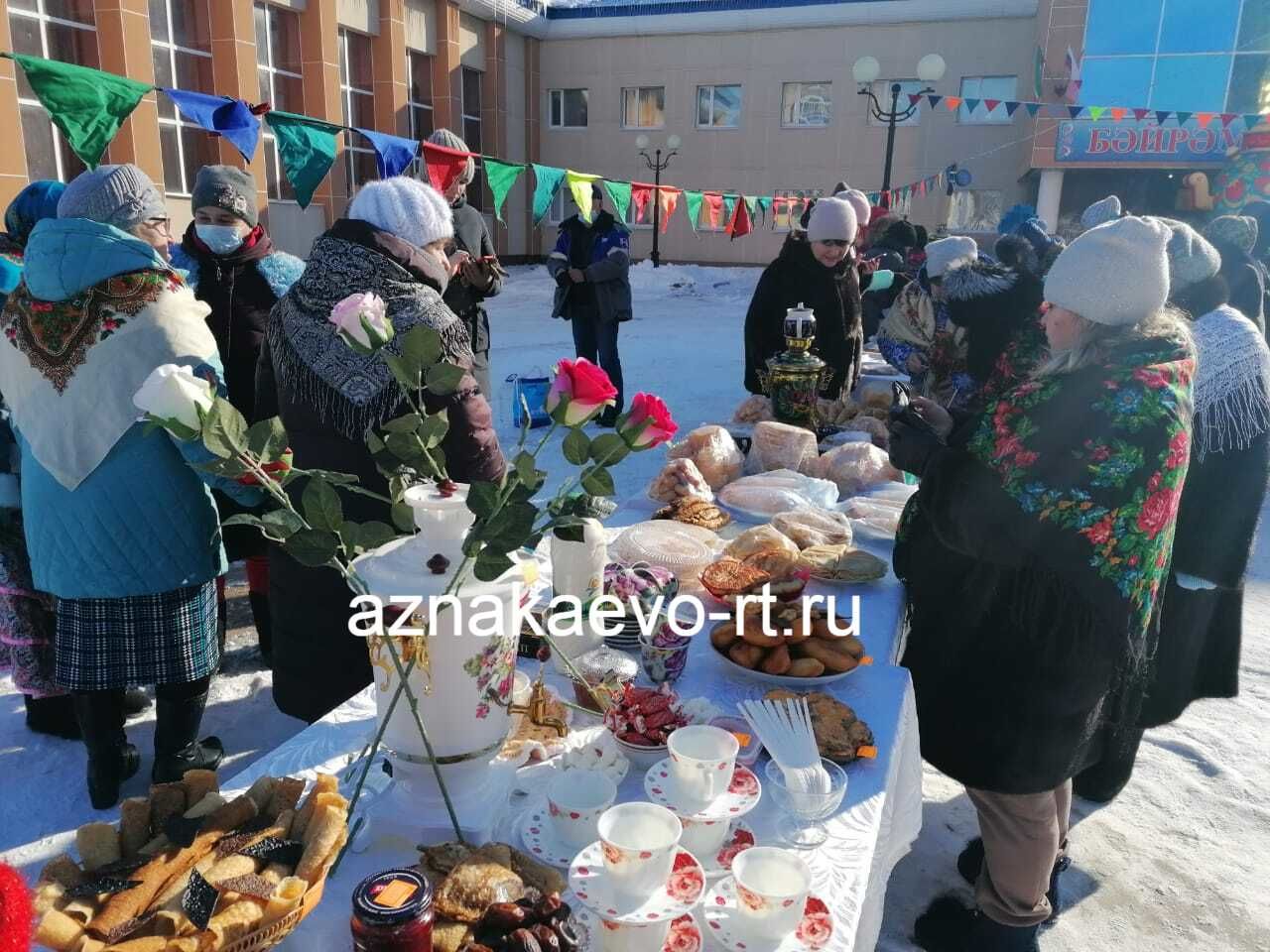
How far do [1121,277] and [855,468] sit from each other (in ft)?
5.14

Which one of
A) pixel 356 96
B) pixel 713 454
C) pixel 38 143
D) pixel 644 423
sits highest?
pixel 356 96

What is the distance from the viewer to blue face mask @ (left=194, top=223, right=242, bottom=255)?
10.0 ft

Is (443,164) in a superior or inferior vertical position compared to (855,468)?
superior

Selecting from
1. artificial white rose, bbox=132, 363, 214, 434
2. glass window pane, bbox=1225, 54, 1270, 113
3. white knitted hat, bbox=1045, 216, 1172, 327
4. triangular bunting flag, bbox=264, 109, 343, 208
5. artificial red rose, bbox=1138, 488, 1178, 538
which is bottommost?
artificial red rose, bbox=1138, 488, 1178, 538

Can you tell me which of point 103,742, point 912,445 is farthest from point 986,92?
point 103,742

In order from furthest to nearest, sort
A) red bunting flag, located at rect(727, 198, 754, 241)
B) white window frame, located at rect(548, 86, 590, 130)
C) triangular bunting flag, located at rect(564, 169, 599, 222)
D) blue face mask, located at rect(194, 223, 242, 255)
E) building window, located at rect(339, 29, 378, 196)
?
white window frame, located at rect(548, 86, 590, 130) → building window, located at rect(339, 29, 378, 196) → red bunting flag, located at rect(727, 198, 754, 241) → triangular bunting flag, located at rect(564, 169, 599, 222) → blue face mask, located at rect(194, 223, 242, 255)

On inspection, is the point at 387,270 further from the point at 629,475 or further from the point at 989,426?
the point at 629,475

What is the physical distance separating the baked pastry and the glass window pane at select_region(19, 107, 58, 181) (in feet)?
38.7

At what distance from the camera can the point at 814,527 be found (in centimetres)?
253

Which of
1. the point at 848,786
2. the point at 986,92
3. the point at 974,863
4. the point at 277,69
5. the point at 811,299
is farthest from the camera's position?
the point at 986,92

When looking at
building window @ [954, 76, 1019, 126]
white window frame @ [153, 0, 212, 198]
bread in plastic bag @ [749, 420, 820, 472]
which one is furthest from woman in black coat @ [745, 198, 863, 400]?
building window @ [954, 76, 1019, 126]

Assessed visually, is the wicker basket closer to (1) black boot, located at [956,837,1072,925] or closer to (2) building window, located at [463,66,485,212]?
(1) black boot, located at [956,837,1072,925]

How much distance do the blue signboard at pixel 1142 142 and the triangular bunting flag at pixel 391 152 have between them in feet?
55.8

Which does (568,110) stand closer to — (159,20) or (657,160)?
(657,160)
